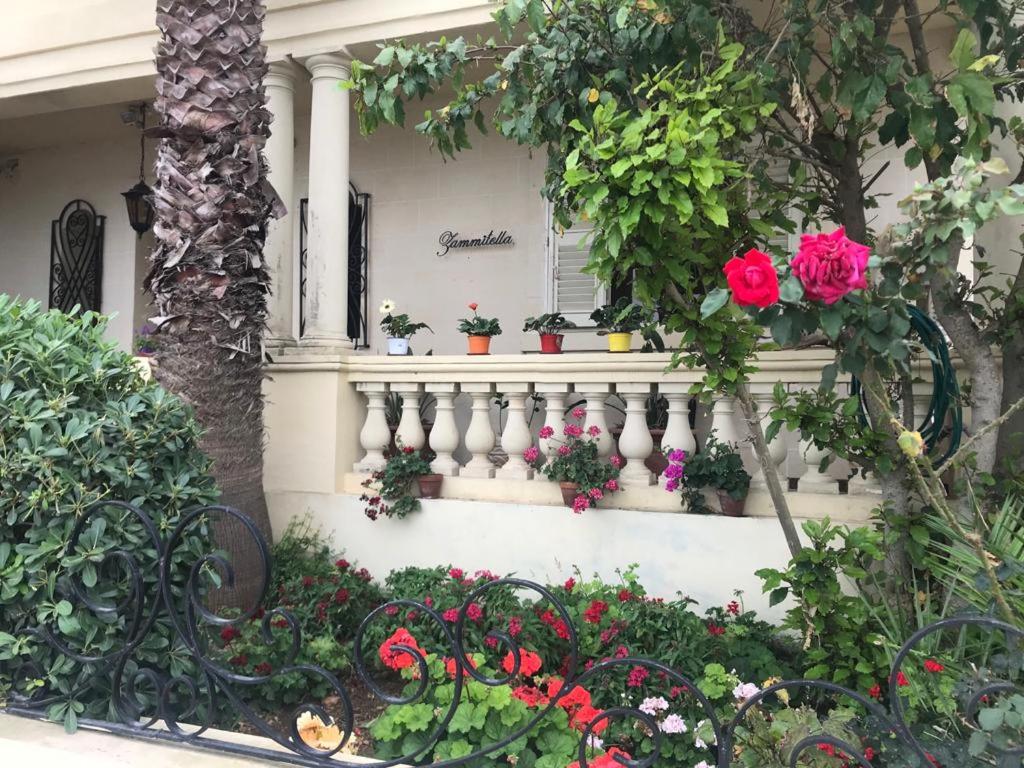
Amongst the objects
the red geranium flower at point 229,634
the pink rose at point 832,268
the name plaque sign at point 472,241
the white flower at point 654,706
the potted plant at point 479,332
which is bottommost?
the white flower at point 654,706

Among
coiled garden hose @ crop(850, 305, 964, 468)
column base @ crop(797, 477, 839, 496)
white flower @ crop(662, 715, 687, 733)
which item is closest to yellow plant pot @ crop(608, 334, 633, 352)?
column base @ crop(797, 477, 839, 496)

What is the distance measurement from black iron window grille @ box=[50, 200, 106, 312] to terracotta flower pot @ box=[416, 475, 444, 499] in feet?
18.3

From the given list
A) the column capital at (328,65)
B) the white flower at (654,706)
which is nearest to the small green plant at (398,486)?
the white flower at (654,706)

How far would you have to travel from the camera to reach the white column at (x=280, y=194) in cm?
531

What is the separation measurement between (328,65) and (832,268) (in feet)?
14.8

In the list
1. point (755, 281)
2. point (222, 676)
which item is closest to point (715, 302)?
point (755, 281)

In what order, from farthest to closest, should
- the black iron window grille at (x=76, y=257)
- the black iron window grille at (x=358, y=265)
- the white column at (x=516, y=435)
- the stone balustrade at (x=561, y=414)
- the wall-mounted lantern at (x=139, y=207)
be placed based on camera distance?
1. the black iron window grille at (x=76, y=257)
2. the wall-mounted lantern at (x=139, y=207)
3. the black iron window grille at (x=358, y=265)
4. the white column at (x=516, y=435)
5. the stone balustrade at (x=561, y=414)

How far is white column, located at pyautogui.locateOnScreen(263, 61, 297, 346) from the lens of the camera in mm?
5312

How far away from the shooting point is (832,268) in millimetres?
1940

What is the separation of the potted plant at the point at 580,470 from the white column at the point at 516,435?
0.26 metres

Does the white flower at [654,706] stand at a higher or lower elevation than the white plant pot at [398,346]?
lower

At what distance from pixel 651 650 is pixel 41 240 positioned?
28.0 feet

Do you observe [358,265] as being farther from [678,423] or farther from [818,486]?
[818,486]

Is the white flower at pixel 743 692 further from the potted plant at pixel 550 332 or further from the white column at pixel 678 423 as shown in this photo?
the potted plant at pixel 550 332
